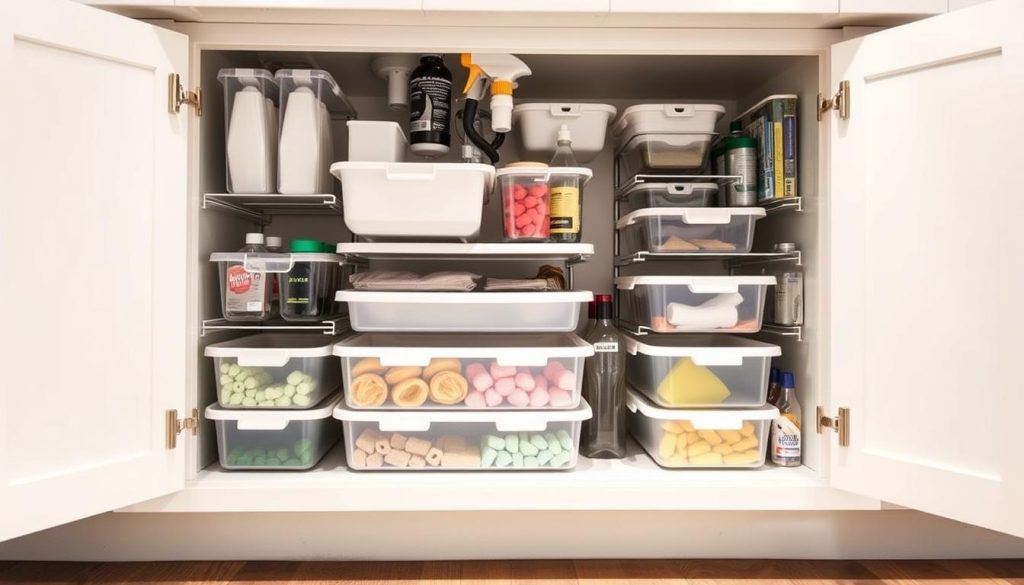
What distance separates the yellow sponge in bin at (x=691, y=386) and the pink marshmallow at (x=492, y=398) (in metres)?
0.38

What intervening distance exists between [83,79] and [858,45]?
4.78 feet

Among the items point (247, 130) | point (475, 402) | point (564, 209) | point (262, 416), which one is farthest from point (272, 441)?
point (564, 209)

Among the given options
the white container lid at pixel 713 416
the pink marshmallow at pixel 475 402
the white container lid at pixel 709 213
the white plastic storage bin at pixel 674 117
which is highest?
the white plastic storage bin at pixel 674 117

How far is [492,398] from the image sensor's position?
1.21 m

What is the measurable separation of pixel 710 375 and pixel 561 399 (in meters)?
0.35

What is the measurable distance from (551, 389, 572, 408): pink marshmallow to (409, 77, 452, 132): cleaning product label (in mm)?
689

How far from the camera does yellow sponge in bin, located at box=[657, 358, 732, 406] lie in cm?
125

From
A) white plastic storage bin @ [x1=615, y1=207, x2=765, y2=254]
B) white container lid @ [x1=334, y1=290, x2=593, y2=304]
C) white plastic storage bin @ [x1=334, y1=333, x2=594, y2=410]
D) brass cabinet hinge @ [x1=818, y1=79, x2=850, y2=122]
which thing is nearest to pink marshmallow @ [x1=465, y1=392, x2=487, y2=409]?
white plastic storage bin @ [x1=334, y1=333, x2=594, y2=410]

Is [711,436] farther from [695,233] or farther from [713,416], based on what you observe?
[695,233]

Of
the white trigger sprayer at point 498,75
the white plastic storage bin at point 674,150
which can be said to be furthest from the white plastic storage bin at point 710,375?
the white trigger sprayer at point 498,75

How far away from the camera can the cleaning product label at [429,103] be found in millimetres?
1322

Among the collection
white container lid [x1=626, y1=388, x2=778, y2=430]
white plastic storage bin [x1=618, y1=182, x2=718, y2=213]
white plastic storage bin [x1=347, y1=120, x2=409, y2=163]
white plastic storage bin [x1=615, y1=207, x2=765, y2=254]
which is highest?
white plastic storage bin [x1=347, y1=120, x2=409, y2=163]

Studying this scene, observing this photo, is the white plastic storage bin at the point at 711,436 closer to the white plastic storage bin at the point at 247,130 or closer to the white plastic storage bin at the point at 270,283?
the white plastic storage bin at the point at 270,283

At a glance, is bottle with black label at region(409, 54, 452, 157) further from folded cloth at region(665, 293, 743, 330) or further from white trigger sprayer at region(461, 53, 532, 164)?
folded cloth at region(665, 293, 743, 330)
